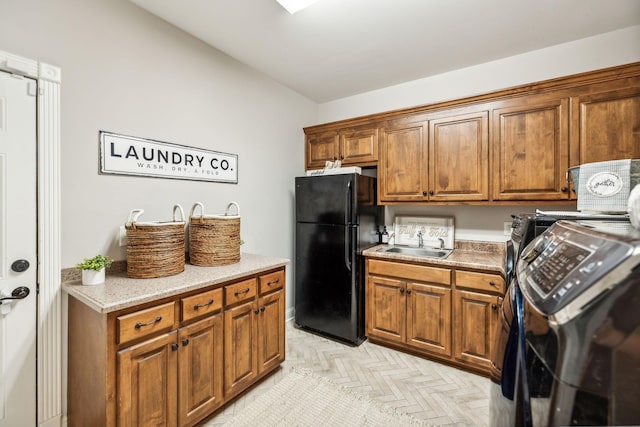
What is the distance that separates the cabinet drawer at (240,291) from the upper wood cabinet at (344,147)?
172cm

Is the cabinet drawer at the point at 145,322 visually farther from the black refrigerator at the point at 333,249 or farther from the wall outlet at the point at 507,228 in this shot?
the wall outlet at the point at 507,228

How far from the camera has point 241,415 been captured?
1.80 metres

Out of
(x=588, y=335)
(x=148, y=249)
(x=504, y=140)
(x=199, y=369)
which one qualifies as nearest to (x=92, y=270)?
(x=148, y=249)

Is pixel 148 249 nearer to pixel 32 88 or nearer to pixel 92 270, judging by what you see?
pixel 92 270

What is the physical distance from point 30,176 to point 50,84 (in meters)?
0.52

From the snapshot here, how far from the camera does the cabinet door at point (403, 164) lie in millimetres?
2635

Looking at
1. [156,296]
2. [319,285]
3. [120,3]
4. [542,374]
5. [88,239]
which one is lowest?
[319,285]

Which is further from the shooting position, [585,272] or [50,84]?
[50,84]

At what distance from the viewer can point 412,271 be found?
8.09ft

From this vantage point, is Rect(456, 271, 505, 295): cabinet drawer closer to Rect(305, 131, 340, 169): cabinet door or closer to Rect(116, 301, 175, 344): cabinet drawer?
Rect(305, 131, 340, 169): cabinet door

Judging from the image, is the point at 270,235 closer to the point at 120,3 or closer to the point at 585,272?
the point at 120,3

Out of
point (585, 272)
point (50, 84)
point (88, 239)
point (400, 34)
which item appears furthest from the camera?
point (400, 34)

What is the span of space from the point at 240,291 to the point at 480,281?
6.04 ft

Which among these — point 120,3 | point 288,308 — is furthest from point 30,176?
point 288,308
